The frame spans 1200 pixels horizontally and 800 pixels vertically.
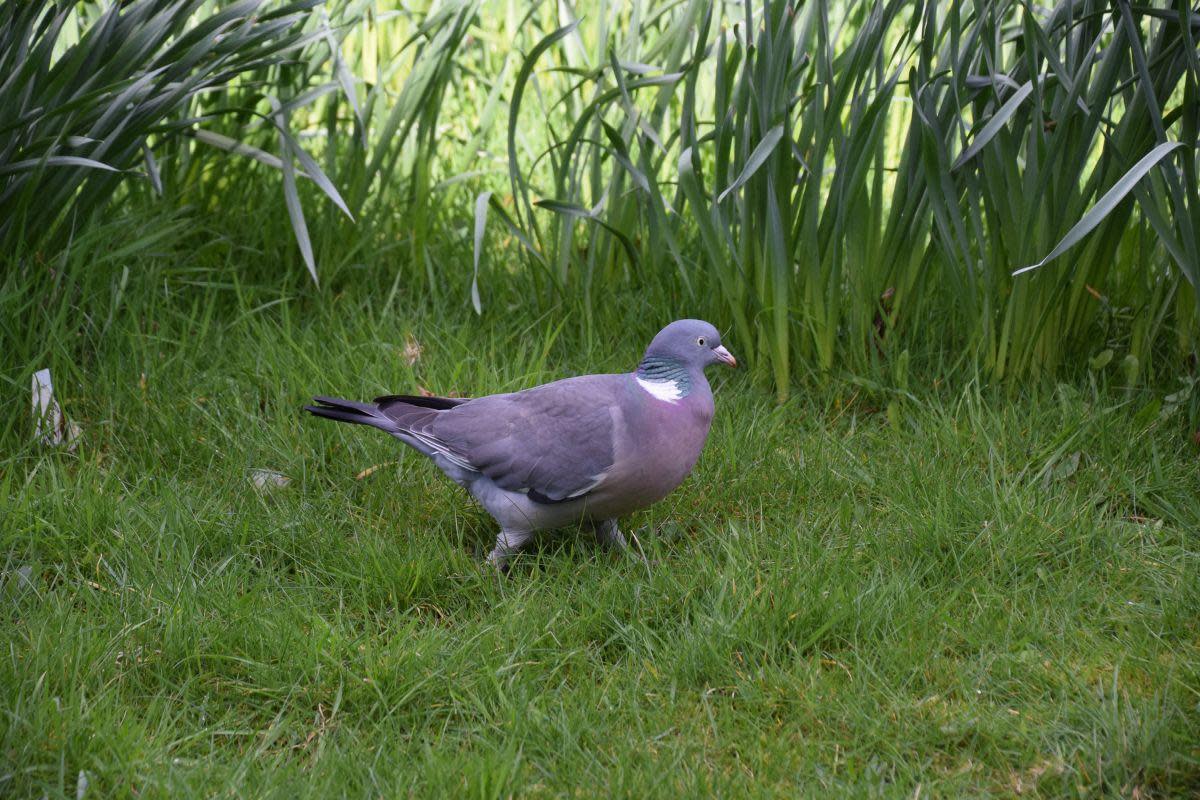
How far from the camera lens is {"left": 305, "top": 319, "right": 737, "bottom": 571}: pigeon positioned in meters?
2.62

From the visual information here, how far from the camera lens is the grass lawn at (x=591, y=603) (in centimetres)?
209

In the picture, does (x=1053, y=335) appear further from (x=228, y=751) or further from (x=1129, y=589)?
(x=228, y=751)

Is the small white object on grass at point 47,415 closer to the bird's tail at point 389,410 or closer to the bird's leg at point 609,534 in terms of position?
the bird's tail at point 389,410

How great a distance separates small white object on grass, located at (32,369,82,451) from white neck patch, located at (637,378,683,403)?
4.96 feet

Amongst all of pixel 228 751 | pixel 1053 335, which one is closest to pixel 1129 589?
pixel 1053 335

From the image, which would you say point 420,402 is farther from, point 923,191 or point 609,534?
point 923,191

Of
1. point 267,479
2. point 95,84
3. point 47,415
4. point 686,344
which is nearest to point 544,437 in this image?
point 686,344

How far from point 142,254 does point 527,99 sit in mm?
1991

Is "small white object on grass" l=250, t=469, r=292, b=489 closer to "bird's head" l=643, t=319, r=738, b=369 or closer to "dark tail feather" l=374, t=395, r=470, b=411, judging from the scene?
"dark tail feather" l=374, t=395, r=470, b=411

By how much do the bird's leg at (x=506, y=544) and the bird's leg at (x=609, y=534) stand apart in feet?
0.59

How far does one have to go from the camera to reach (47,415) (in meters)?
3.11

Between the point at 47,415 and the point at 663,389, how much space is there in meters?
1.61

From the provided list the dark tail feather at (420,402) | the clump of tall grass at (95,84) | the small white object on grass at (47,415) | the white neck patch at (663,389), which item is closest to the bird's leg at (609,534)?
the white neck patch at (663,389)

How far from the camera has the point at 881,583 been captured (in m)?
2.54
